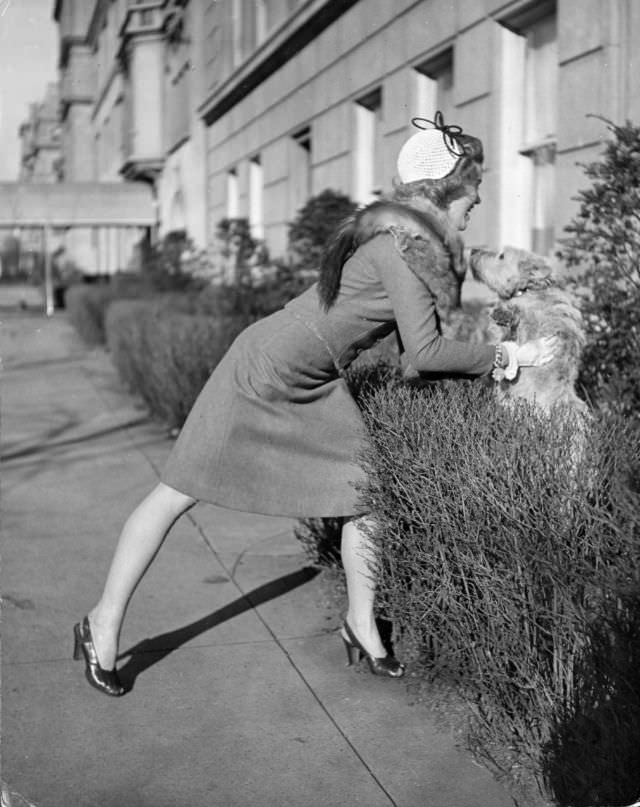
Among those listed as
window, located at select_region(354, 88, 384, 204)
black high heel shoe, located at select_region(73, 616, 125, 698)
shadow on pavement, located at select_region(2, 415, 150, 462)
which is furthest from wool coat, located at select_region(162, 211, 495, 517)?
window, located at select_region(354, 88, 384, 204)

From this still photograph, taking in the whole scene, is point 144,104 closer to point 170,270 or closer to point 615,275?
A: point 170,270

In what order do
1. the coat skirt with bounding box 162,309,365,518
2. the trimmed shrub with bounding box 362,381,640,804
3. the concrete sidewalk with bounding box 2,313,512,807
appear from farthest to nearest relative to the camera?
1. the coat skirt with bounding box 162,309,365,518
2. the concrete sidewalk with bounding box 2,313,512,807
3. the trimmed shrub with bounding box 362,381,640,804

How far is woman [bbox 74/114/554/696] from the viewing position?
3.87 m

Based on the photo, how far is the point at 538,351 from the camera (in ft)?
13.3

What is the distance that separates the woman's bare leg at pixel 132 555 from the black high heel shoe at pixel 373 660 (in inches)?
31.5

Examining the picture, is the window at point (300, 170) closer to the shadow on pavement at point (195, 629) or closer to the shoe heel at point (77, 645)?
the shadow on pavement at point (195, 629)

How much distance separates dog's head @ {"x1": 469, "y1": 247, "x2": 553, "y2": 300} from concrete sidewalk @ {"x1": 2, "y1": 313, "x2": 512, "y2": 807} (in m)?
1.50

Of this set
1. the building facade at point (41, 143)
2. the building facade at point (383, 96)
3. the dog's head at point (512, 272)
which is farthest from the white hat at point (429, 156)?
the building facade at point (41, 143)

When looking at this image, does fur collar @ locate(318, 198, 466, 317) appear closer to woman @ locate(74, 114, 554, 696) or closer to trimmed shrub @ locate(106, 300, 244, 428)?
woman @ locate(74, 114, 554, 696)

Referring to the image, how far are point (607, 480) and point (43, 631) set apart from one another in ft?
8.76

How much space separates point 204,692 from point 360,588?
0.68 meters

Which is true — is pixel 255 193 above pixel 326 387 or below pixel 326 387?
above

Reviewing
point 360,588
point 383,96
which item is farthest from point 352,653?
point 383,96

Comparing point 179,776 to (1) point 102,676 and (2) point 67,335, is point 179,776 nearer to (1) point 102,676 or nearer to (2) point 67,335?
(1) point 102,676
